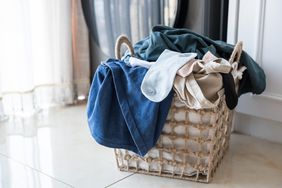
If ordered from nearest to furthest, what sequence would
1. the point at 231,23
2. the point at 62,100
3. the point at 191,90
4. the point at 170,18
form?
1. the point at 191,90
2. the point at 231,23
3. the point at 170,18
4. the point at 62,100

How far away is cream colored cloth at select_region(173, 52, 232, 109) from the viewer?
1.11m

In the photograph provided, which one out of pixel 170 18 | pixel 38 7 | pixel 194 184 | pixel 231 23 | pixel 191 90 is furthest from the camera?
pixel 38 7

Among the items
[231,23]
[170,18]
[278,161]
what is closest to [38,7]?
[170,18]

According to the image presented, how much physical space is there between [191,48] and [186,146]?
0.33 m

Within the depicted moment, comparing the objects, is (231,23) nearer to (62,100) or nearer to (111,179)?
(111,179)

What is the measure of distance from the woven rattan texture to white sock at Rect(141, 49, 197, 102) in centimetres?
6

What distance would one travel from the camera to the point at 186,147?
1.22m

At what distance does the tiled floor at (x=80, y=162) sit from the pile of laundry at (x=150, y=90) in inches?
6.3

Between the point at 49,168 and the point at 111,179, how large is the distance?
0.78 feet

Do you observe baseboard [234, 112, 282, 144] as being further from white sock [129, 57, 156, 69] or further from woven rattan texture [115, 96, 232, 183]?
white sock [129, 57, 156, 69]

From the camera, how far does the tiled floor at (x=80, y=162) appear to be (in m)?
1.27

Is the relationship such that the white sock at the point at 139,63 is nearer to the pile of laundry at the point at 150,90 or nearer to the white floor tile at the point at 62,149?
the pile of laundry at the point at 150,90

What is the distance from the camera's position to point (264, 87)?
142 centimetres

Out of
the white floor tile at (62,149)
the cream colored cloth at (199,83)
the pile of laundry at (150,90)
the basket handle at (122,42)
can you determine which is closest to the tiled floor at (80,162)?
the white floor tile at (62,149)
